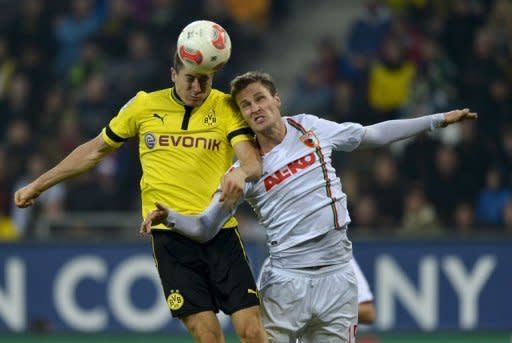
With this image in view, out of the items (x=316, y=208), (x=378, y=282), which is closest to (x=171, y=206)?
(x=316, y=208)

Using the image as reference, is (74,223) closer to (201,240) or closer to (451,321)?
(451,321)

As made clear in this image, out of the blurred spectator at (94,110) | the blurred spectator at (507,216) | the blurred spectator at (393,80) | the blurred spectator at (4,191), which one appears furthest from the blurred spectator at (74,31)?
the blurred spectator at (507,216)

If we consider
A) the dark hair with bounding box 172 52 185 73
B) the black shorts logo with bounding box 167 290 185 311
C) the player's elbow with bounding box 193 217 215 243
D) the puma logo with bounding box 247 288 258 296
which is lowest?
the black shorts logo with bounding box 167 290 185 311

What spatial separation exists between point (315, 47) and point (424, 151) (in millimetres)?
3703

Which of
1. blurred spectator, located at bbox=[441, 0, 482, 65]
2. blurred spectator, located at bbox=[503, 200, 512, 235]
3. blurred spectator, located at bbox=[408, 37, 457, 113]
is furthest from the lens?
blurred spectator, located at bbox=[441, 0, 482, 65]

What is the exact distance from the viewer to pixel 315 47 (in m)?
17.5

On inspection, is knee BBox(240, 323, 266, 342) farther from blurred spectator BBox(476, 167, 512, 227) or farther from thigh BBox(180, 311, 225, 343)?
blurred spectator BBox(476, 167, 512, 227)

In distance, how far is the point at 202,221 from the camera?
7.43 meters

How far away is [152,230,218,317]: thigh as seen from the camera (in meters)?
7.59

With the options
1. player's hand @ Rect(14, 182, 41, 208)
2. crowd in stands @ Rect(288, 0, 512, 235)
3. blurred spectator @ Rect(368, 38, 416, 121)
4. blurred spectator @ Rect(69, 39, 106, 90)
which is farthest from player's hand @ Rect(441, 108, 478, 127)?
blurred spectator @ Rect(69, 39, 106, 90)

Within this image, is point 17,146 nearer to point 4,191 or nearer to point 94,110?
point 4,191

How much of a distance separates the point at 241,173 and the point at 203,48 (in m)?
0.72

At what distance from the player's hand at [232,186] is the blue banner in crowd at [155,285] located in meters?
5.81

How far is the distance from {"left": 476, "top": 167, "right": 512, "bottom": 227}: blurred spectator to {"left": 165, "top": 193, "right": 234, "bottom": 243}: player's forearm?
6973mm
